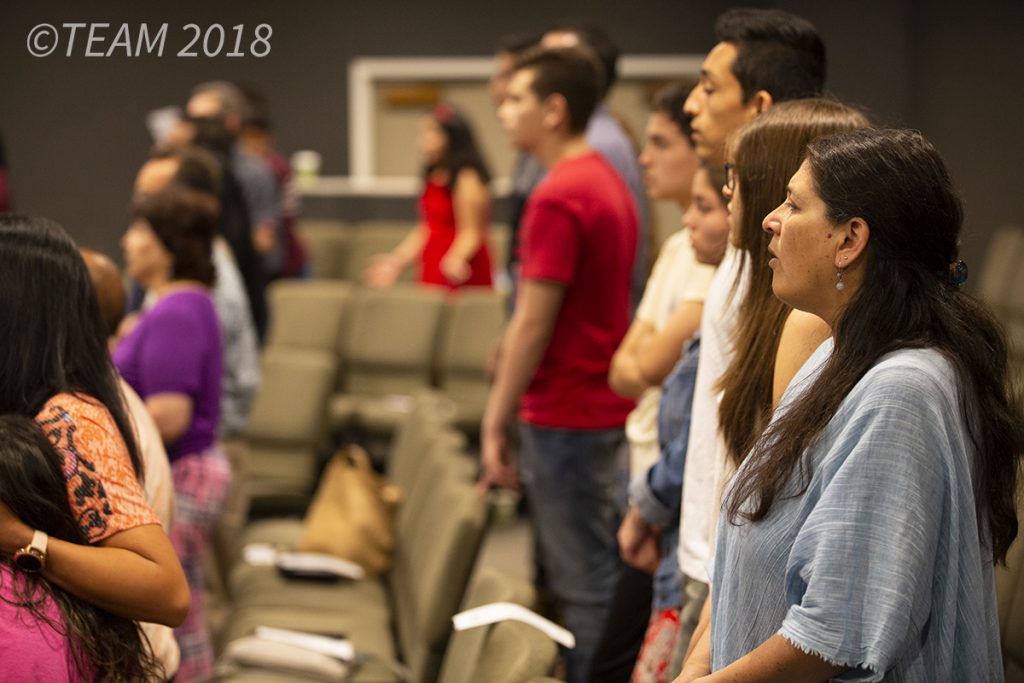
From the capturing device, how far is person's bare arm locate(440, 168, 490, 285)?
21.6 ft

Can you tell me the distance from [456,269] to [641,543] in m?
4.31

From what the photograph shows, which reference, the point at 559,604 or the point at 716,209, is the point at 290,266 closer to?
the point at 559,604

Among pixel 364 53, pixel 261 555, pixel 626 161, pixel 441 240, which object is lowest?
pixel 261 555

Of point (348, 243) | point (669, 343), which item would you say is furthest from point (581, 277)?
point (348, 243)

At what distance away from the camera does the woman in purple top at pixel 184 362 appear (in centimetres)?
303

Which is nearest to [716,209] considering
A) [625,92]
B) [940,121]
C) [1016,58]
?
[1016,58]

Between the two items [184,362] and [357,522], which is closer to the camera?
[184,362]

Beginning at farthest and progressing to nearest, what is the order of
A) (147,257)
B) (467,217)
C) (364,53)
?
(364,53) → (467,217) → (147,257)

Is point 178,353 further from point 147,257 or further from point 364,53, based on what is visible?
point 364,53

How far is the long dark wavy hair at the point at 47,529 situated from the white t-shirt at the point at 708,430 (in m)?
0.84

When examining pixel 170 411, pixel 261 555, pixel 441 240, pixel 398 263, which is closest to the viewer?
pixel 170 411

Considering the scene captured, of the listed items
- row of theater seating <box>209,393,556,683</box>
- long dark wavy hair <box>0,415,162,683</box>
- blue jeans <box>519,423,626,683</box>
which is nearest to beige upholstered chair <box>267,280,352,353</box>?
row of theater seating <box>209,393,556,683</box>

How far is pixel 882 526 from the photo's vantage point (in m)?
1.35

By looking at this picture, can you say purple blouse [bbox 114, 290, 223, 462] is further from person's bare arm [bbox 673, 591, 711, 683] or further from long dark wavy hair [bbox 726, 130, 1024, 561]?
long dark wavy hair [bbox 726, 130, 1024, 561]
